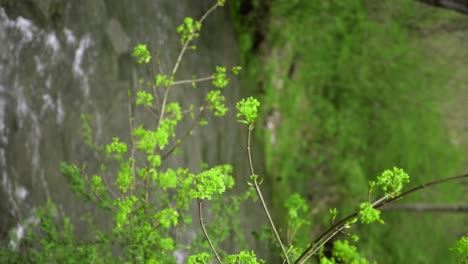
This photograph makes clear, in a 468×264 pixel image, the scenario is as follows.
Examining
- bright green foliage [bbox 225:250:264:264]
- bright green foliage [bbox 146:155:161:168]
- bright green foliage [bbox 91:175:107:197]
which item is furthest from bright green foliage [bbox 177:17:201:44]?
bright green foliage [bbox 225:250:264:264]

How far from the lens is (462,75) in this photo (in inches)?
197

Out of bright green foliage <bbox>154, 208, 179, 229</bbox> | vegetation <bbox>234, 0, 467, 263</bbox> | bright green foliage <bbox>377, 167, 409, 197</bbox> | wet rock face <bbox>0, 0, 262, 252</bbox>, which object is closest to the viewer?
bright green foliage <bbox>377, 167, 409, 197</bbox>

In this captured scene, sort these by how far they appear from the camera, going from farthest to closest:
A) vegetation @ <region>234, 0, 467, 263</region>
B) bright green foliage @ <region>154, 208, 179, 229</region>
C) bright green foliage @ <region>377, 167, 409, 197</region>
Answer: vegetation @ <region>234, 0, 467, 263</region> → bright green foliage @ <region>154, 208, 179, 229</region> → bright green foliage @ <region>377, 167, 409, 197</region>

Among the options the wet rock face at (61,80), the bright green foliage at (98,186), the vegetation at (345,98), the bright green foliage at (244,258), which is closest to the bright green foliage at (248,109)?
the bright green foliage at (244,258)

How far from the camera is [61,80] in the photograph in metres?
2.02

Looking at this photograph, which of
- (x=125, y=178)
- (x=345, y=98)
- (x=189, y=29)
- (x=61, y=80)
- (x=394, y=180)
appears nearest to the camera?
(x=394, y=180)

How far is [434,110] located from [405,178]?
4258 mm

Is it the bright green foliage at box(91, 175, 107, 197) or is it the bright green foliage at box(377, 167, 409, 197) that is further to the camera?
the bright green foliage at box(91, 175, 107, 197)

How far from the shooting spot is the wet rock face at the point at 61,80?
1793 mm

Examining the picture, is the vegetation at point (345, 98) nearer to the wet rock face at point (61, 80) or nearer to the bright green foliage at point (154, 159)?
the wet rock face at point (61, 80)

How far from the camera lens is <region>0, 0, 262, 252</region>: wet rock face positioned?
179cm

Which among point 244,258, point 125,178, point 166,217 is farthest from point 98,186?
point 244,258

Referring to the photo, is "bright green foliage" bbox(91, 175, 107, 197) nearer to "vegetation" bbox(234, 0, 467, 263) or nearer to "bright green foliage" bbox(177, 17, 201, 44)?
"bright green foliage" bbox(177, 17, 201, 44)

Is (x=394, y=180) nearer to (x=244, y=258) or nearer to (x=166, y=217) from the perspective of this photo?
(x=244, y=258)
